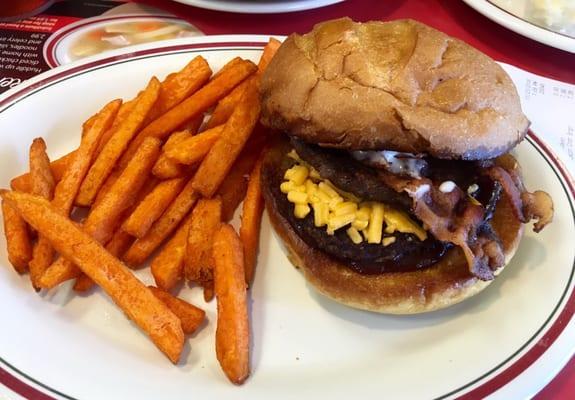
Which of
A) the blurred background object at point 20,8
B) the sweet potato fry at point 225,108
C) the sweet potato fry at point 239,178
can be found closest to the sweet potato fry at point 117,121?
the sweet potato fry at point 225,108

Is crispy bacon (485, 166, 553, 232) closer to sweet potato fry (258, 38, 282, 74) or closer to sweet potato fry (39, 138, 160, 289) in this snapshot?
sweet potato fry (258, 38, 282, 74)

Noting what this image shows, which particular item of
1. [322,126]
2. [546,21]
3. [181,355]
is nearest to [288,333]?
[181,355]

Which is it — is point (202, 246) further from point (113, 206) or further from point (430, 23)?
point (430, 23)

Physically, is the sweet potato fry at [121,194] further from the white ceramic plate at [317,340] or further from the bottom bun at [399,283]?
the bottom bun at [399,283]

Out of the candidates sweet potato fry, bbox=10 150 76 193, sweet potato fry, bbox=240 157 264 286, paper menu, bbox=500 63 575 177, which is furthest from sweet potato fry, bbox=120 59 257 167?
paper menu, bbox=500 63 575 177

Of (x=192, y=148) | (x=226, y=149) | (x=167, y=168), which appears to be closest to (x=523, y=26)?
(x=226, y=149)

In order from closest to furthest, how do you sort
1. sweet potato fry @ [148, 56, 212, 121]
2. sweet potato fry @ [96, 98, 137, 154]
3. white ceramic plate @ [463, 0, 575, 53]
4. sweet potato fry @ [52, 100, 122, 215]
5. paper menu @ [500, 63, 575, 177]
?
sweet potato fry @ [52, 100, 122, 215] < sweet potato fry @ [96, 98, 137, 154] < sweet potato fry @ [148, 56, 212, 121] < paper menu @ [500, 63, 575, 177] < white ceramic plate @ [463, 0, 575, 53]
